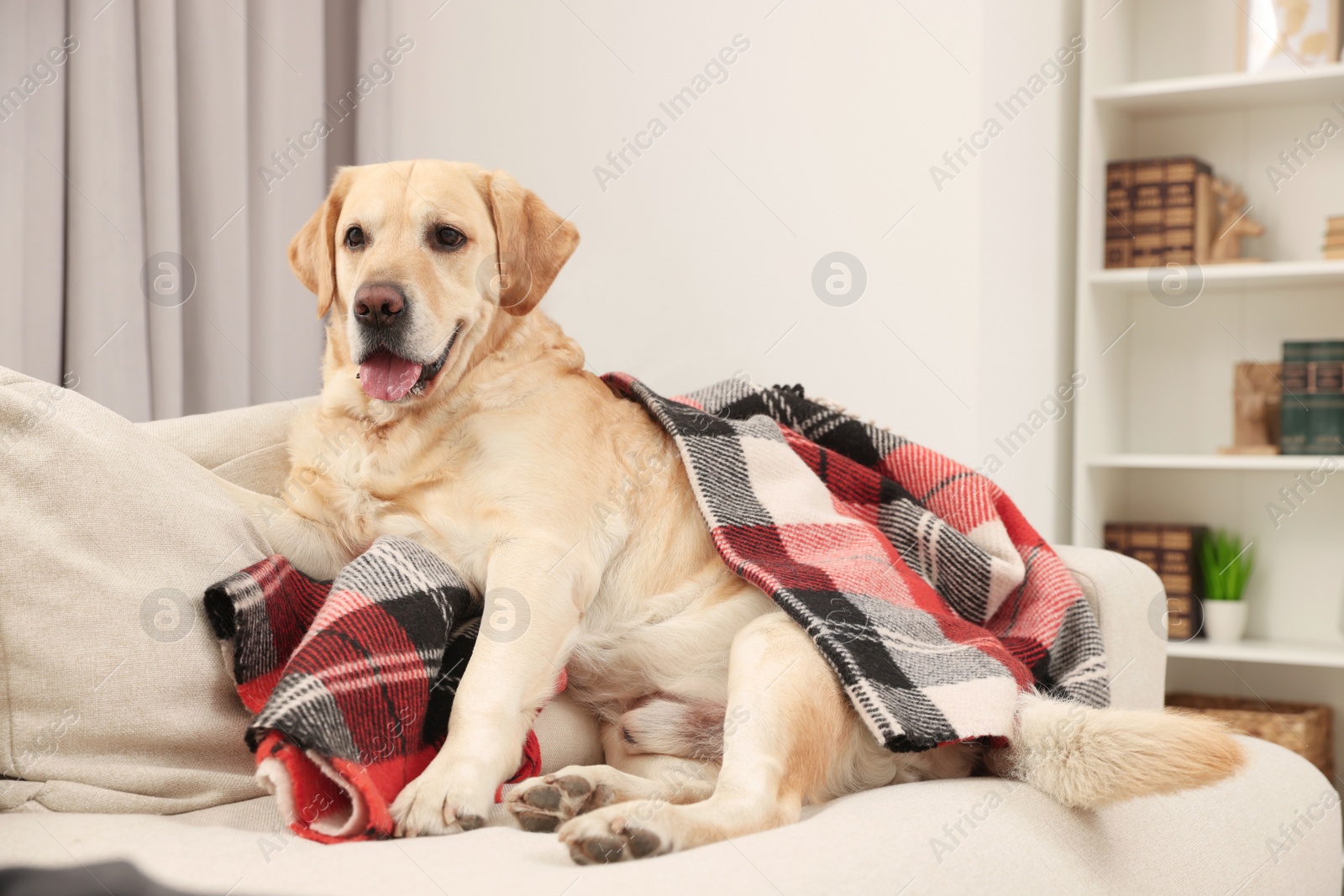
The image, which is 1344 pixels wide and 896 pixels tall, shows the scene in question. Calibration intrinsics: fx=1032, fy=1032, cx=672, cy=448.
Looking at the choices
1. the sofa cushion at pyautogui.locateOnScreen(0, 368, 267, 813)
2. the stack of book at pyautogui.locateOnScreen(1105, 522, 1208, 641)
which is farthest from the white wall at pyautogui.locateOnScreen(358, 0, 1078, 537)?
the sofa cushion at pyautogui.locateOnScreen(0, 368, 267, 813)

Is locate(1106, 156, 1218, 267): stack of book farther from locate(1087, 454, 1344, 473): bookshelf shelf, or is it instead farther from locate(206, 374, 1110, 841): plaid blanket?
locate(206, 374, 1110, 841): plaid blanket

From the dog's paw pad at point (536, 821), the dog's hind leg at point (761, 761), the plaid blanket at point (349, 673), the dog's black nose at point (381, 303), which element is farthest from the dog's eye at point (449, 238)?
the dog's paw pad at point (536, 821)

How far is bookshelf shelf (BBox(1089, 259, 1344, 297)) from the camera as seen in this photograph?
8.73 ft

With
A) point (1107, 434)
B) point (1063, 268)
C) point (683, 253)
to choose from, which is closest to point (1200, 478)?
point (1107, 434)

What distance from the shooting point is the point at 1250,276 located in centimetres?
274

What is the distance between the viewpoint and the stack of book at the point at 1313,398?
2723 mm

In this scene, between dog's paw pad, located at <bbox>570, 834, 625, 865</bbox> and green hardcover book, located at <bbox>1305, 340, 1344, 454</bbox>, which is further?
green hardcover book, located at <bbox>1305, 340, 1344, 454</bbox>

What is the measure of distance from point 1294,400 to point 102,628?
291cm

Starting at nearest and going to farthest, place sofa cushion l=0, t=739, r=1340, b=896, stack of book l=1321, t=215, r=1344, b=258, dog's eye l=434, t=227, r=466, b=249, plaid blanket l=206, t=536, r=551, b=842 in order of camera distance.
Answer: sofa cushion l=0, t=739, r=1340, b=896 → plaid blanket l=206, t=536, r=551, b=842 → dog's eye l=434, t=227, r=466, b=249 → stack of book l=1321, t=215, r=1344, b=258

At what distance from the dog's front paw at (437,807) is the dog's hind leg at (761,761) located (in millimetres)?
117

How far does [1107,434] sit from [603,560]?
224cm

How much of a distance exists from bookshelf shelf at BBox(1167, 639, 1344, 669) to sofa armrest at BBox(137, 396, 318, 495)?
2285 millimetres

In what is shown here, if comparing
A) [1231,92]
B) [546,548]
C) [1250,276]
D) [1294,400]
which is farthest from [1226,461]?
[546,548]

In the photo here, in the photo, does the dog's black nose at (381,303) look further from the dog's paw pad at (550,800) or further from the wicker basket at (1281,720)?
the wicker basket at (1281,720)
